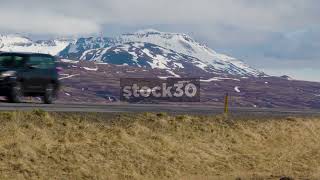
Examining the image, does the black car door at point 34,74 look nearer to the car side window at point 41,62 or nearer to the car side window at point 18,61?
the car side window at point 41,62

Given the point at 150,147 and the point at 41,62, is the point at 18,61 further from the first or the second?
the point at 150,147

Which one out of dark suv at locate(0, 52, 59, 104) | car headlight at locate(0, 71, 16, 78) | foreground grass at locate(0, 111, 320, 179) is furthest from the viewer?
dark suv at locate(0, 52, 59, 104)

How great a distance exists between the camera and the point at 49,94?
29734 millimetres

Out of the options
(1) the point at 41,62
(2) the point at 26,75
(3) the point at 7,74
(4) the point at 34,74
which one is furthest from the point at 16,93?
(1) the point at 41,62

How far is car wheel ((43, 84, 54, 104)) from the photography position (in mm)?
29330

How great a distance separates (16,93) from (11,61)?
1.50 metres

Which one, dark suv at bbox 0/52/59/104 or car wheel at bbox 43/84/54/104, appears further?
car wheel at bbox 43/84/54/104

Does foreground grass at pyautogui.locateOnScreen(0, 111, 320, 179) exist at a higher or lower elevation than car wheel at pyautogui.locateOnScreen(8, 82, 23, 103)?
lower

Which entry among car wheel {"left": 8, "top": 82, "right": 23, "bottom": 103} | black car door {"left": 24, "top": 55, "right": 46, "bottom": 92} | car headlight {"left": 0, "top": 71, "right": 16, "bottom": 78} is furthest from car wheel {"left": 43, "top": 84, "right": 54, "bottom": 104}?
car headlight {"left": 0, "top": 71, "right": 16, "bottom": 78}

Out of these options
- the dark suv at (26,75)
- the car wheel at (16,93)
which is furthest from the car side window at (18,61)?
the car wheel at (16,93)

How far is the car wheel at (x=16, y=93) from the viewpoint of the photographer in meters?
27.5

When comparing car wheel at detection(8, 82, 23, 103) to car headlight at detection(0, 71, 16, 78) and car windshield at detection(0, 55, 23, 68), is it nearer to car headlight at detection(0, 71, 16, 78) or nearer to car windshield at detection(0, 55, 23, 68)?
car headlight at detection(0, 71, 16, 78)

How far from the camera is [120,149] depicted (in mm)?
22031

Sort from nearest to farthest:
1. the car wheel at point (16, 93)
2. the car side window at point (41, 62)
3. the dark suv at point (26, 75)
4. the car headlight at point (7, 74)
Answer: the car headlight at point (7, 74) < the dark suv at point (26, 75) < the car wheel at point (16, 93) < the car side window at point (41, 62)
